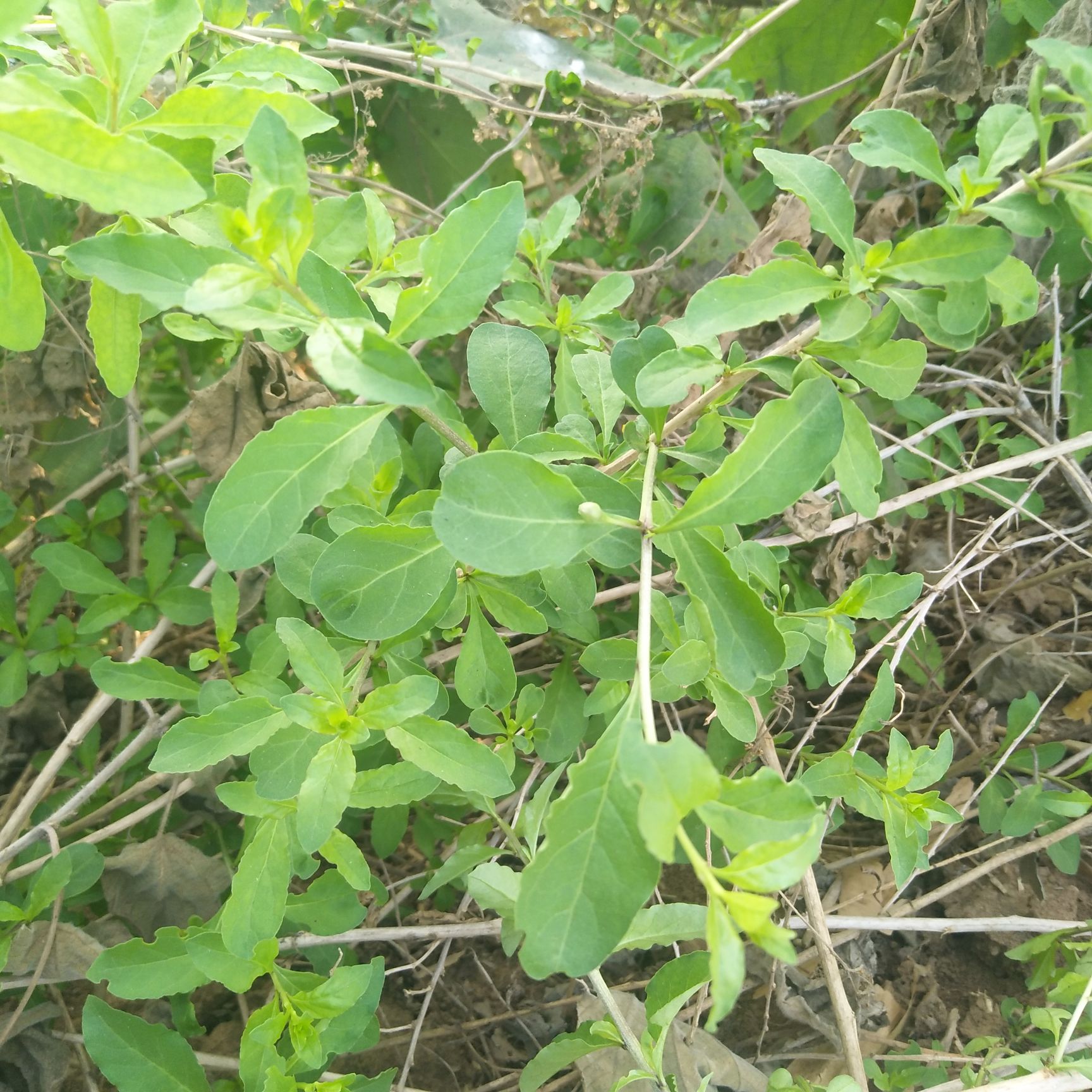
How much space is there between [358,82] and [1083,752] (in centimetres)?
243

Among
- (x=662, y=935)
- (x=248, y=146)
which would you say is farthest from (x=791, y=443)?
(x=662, y=935)

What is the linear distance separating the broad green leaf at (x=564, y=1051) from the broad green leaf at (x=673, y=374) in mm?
1008

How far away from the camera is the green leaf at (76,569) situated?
6.19 feet

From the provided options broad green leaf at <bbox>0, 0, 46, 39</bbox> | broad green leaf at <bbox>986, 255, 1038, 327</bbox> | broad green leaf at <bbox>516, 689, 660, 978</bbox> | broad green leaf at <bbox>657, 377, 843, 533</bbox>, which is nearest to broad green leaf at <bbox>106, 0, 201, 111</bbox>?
broad green leaf at <bbox>0, 0, 46, 39</bbox>

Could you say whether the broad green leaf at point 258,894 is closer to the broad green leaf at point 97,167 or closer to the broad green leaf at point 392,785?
the broad green leaf at point 392,785

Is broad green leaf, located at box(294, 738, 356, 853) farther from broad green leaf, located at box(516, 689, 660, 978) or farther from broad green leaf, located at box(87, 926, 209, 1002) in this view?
broad green leaf, located at box(87, 926, 209, 1002)

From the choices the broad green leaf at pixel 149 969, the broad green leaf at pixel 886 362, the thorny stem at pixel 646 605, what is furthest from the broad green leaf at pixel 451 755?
the broad green leaf at pixel 886 362

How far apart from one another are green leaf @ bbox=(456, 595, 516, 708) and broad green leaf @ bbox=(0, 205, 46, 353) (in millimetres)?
741

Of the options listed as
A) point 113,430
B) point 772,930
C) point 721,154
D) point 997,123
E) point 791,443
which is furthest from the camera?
point 721,154

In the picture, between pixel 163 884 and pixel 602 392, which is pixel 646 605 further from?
pixel 163 884

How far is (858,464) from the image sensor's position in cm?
126

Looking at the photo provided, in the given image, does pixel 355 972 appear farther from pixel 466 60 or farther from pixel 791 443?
pixel 466 60

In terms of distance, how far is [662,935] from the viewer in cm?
129

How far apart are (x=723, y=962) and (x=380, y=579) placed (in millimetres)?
651
